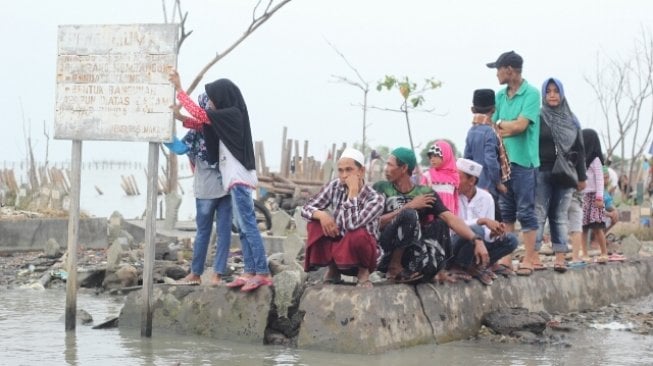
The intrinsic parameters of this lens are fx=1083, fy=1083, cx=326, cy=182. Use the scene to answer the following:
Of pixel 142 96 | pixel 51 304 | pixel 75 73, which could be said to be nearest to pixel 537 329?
pixel 142 96

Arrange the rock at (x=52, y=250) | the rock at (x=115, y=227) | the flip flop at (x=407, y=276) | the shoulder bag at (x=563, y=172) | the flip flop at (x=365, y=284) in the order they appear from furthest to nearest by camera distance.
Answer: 1. the rock at (x=115, y=227)
2. the rock at (x=52, y=250)
3. the shoulder bag at (x=563, y=172)
4. the flip flop at (x=407, y=276)
5. the flip flop at (x=365, y=284)

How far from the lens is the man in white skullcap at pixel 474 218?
7.74 metres

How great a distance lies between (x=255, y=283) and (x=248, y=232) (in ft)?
1.35

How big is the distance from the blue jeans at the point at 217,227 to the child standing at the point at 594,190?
158 inches

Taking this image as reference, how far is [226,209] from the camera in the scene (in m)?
7.90

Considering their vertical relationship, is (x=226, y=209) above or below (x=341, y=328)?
above

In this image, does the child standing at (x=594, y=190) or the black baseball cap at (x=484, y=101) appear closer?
the black baseball cap at (x=484, y=101)

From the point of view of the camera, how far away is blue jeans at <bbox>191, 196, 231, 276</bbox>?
25.9ft

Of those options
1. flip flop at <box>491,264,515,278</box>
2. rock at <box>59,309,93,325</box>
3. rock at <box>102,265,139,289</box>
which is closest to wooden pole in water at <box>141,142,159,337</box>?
rock at <box>59,309,93,325</box>

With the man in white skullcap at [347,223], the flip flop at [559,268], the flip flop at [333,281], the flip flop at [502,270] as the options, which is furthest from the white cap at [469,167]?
the flip flop at [559,268]

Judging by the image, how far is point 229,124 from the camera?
752 centimetres

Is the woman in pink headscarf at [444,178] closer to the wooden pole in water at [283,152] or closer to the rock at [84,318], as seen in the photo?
the rock at [84,318]

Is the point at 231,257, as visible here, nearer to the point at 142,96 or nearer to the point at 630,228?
the point at 142,96

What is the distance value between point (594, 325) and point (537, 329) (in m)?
0.96
